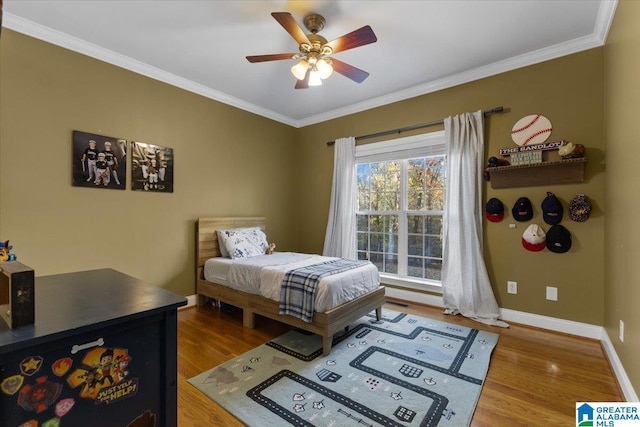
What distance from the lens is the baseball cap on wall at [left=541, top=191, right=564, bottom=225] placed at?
2.65 m

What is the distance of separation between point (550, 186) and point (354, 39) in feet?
7.53

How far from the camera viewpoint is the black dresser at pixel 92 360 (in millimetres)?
762

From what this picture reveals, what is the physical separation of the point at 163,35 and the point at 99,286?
236 centimetres

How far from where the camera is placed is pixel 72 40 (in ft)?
8.44

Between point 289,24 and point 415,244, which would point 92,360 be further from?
point 415,244

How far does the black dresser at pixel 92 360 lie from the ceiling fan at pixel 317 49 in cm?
197

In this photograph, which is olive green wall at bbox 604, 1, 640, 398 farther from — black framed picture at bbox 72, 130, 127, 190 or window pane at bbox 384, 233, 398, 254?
black framed picture at bbox 72, 130, 127, 190

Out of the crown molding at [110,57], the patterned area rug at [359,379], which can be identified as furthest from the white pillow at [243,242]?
the crown molding at [110,57]

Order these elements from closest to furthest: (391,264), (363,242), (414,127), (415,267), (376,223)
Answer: (414,127) → (415,267) → (391,264) → (376,223) → (363,242)

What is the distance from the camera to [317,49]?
89.8 inches

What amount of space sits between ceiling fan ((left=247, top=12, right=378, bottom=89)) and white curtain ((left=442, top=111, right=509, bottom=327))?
1.42m

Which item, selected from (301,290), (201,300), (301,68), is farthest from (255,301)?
(301,68)

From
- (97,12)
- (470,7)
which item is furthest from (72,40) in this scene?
(470,7)

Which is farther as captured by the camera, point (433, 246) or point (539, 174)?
point (433, 246)
